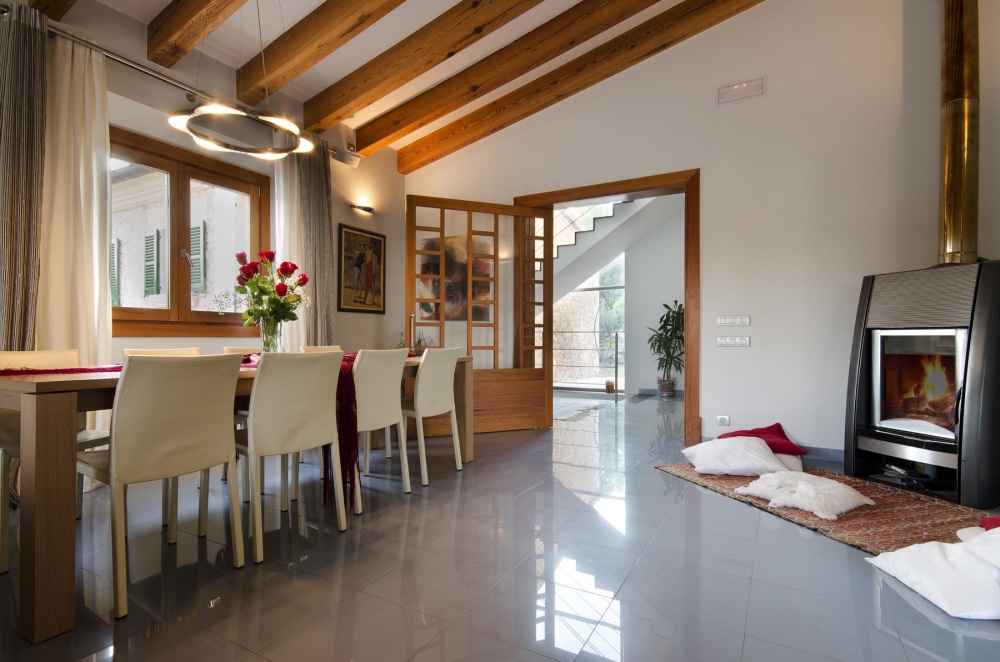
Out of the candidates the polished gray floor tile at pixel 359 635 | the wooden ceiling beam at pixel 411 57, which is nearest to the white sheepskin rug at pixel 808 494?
the polished gray floor tile at pixel 359 635

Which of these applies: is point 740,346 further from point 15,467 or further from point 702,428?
point 15,467

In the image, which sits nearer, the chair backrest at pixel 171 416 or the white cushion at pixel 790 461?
the chair backrest at pixel 171 416

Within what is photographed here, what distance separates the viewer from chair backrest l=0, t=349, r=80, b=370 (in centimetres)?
211

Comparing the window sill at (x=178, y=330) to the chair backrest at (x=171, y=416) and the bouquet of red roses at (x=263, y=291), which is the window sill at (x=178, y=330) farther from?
the chair backrest at (x=171, y=416)

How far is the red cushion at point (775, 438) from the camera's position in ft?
11.3

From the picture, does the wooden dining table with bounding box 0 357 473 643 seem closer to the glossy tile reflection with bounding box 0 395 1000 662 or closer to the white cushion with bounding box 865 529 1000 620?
the glossy tile reflection with bounding box 0 395 1000 662

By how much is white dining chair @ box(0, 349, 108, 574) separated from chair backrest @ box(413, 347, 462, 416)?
1534 mm

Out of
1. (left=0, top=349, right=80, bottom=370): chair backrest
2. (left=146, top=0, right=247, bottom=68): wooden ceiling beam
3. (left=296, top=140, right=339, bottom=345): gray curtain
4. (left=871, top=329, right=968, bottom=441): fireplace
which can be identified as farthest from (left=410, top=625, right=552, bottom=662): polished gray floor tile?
(left=146, top=0, right=247, bottom=68): wooden ceiling beam

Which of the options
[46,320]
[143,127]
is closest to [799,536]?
[46,320]

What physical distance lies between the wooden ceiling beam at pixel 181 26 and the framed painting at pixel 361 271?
1824 mm

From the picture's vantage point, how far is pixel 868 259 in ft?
11.7

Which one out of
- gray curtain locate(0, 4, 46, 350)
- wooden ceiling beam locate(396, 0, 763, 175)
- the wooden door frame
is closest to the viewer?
gray curtain locate(0, 4, 46, 350)

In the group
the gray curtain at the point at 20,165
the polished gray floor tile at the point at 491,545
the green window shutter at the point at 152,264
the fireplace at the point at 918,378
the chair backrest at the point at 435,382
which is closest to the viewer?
the polished gray floor tile at the point at 491,545

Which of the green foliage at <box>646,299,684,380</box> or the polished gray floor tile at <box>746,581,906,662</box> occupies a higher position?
the green foliage at <box>646,299,684,380</box>
